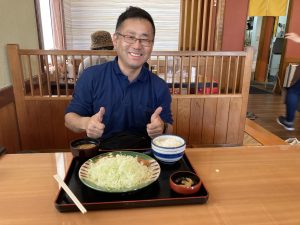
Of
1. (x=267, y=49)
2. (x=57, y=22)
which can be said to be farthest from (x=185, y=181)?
(x=267, y=49)

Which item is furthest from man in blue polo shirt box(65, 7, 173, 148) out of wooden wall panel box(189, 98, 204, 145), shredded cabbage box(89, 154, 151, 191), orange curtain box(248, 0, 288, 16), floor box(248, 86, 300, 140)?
orange curtain box(248, 0, 288, 16)

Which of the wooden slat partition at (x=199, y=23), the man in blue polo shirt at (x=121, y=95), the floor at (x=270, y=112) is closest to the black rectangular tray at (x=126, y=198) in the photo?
the man in blue polo shirt at (x=121, y=95)

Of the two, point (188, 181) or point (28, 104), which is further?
point (28, 104)

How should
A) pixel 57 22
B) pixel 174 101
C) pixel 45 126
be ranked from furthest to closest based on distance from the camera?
pixel 57 22
pixel 174 101
pixel 45 126

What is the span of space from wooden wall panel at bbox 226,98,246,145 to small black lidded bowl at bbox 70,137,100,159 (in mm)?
2141

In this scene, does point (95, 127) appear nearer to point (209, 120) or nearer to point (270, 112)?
point (209, 120)

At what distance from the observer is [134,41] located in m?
1.40

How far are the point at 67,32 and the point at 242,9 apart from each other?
3572 millimetres

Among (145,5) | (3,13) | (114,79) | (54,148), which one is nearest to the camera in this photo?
(114,79)

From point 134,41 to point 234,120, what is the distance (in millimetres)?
1986

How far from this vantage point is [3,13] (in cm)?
223

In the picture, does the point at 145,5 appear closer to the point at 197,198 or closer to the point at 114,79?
the point at 114,79

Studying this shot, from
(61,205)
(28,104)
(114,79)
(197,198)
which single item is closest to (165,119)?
(114,79)

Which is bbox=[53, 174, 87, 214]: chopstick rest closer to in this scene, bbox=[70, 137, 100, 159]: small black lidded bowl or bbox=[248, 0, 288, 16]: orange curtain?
bbox=[70, 137, 100, 159]: small black lidded bowl
